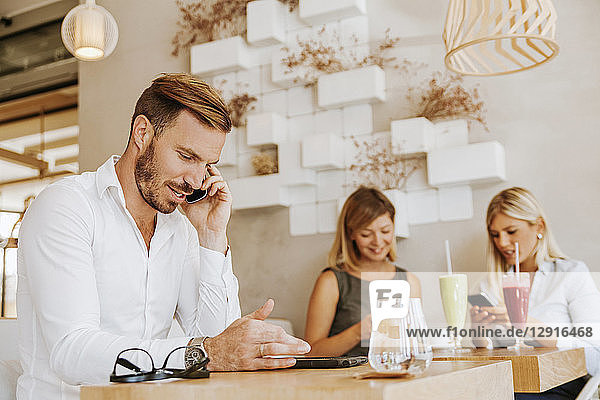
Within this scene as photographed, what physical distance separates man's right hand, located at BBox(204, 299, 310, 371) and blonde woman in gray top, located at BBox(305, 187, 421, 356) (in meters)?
1.65

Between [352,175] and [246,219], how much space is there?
710 mm

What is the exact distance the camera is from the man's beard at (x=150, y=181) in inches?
66.2

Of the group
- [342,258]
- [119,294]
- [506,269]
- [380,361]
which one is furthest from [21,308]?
[506,269]

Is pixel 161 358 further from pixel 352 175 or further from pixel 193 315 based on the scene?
pixel 352 175

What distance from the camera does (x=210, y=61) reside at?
12.2 ft

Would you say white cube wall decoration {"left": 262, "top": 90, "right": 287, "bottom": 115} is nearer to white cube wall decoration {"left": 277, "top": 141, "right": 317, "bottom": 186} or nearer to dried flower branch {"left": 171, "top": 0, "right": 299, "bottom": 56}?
white cube wall decoration {"left": 277, "top": 141, "right": 317, "bottom": 186}

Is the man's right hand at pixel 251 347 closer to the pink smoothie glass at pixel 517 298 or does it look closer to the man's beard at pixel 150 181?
the man's beard at pixel 150 181

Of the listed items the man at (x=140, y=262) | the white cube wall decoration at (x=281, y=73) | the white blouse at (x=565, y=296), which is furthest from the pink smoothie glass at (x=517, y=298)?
the white cube wall decoration at (x=281, y=73)

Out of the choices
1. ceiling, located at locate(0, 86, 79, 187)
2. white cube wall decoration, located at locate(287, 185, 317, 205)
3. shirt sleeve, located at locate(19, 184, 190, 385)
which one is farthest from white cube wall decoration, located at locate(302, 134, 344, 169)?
ceiling, located at locate(0, 86, 79, 187)

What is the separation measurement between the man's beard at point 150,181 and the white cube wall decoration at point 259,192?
5.62 feet

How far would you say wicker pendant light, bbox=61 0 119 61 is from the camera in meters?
3.21

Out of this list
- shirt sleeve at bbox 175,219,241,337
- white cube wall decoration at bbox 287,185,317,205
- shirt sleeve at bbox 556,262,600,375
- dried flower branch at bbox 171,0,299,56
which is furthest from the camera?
dried flower branch at bbox 171,0,299,56

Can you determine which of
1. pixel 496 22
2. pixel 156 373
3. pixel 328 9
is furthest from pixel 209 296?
pixel 328 9

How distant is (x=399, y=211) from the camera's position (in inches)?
123
